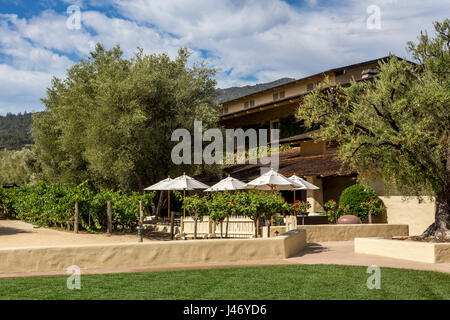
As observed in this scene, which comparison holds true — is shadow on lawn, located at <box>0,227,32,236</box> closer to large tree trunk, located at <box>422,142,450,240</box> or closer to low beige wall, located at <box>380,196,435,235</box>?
large tree trunk, located at <box>422,142,450,240</box>

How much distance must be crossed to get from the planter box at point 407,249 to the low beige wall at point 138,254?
2834mm

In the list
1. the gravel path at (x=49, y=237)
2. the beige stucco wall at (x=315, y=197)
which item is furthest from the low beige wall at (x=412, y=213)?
the gravel path at (x=49, y=237)

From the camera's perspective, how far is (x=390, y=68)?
14.9 m

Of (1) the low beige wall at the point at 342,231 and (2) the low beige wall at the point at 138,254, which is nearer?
(2) the low beige wall at the point at 138,254

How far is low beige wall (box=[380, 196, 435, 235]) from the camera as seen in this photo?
2053cm

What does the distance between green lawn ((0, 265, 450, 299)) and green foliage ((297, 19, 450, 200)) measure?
427 centimetres

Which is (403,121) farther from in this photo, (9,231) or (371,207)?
(9,231)

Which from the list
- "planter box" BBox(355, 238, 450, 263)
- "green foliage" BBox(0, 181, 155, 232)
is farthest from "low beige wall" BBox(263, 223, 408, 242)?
"green foliage" BBox(0, 181, 155, 232)

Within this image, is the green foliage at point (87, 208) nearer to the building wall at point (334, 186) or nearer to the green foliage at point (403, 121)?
the green foliage at point (403, 121)

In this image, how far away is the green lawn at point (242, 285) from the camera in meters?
7.93

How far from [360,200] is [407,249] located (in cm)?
924

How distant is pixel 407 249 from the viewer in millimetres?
12547

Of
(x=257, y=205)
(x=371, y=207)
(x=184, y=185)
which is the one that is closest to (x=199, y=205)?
(x=257, y=205)
